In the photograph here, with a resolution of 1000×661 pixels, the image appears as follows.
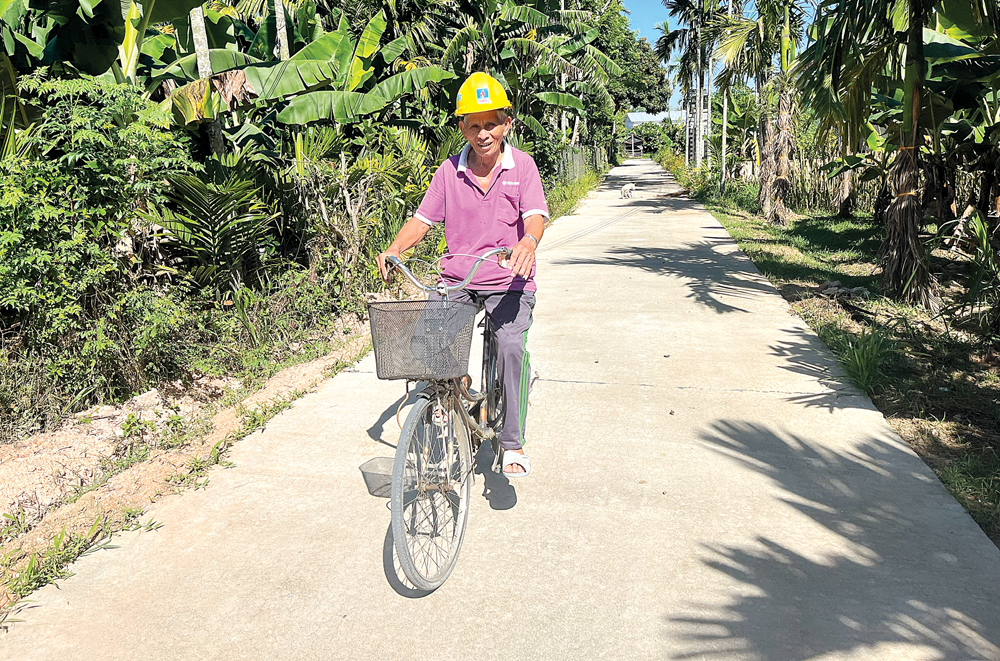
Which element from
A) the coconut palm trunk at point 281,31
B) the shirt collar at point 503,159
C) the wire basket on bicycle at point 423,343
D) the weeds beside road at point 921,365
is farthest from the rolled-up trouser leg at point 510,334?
the coconut palm trunk at point 281,31

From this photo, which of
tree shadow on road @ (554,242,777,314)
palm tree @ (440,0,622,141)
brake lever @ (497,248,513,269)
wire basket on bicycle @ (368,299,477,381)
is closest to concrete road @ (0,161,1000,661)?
wire basket on bicycle @ (368,299,477,381)

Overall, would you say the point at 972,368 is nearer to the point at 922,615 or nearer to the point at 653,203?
the point at 922,615

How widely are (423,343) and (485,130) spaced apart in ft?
3.62

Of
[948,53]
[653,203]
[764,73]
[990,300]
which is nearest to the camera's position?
[990,300]

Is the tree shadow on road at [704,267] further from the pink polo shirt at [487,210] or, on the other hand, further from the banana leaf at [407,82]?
the pink polo shirt at [487,210]

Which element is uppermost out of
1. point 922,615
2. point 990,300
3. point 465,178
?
point 465,178

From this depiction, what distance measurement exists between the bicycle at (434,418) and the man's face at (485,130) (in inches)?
22.0

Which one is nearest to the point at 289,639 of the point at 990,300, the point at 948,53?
the point at 990,300

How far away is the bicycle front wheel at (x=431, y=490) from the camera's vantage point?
9.72 feet

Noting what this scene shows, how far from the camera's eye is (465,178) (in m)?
3.66

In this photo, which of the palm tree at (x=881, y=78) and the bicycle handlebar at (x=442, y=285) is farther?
the palm tree at (x=881, y=78)

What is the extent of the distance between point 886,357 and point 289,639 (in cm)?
518

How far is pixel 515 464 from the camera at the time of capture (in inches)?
150

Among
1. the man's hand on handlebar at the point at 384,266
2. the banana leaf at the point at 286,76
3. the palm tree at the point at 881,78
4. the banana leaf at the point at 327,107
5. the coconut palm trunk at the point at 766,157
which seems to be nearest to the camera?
the man's hand on handlebar at the point at 384,266
